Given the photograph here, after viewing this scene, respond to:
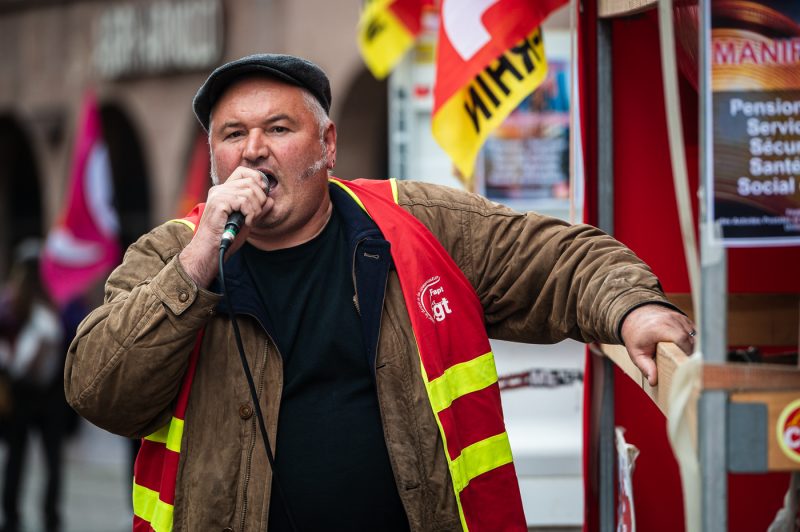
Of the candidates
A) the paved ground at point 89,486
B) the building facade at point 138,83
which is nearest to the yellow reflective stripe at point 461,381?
the paved ground at point 89,486

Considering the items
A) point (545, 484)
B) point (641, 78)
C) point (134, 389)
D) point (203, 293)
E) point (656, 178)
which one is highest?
point (641, 78)

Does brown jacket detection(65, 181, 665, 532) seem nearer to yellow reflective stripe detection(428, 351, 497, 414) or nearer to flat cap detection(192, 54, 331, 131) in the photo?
yellow reflective stripe detection(428, 351, 497, 414)

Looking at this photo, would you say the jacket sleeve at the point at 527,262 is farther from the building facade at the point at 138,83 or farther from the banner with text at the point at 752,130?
the building facade at the point at 138,83

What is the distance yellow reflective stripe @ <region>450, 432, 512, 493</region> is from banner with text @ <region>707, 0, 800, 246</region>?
110 cm

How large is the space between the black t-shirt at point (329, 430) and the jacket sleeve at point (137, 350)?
0.25 m

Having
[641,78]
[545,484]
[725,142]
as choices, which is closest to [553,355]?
[545,484]

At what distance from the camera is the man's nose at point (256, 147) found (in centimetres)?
283

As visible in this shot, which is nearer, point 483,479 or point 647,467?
point 483,479

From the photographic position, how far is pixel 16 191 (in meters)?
18.6

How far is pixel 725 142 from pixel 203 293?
1.20m

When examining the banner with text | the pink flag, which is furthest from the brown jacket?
the pink flag

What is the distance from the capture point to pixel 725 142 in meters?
1.81

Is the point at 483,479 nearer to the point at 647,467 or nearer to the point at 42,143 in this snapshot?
the point at 647,467

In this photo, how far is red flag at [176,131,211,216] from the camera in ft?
41.2
